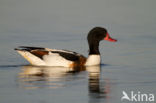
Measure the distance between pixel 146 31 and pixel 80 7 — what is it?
5.93 meters

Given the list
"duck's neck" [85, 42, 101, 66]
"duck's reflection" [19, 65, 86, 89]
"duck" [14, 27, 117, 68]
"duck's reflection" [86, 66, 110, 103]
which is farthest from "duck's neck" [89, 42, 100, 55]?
"duck's reflection" [86, 66, 110, 103]

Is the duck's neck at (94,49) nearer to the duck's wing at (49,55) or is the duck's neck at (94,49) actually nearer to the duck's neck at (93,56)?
the duck's neck at (93,56)

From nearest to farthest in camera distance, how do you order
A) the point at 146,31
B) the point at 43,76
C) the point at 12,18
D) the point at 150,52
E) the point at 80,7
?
the point at 43,76 → the point at 150,52 → the point at 146,31 → the point at 12,18 → the point at 80,7

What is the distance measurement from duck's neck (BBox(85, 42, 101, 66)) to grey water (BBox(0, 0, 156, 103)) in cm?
21

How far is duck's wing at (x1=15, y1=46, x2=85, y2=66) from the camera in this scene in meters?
16.8

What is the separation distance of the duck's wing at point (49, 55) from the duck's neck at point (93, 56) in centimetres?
24

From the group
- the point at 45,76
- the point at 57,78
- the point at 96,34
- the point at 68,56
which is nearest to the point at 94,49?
the point at 96,34

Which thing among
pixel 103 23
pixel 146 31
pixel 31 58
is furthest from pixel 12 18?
pixel 31 58

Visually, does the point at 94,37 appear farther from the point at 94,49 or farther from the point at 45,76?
the point at 45,76

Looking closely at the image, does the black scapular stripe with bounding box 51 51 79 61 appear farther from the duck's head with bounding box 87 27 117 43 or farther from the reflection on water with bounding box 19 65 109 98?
the duck's head with bounding box 87 27 117 43

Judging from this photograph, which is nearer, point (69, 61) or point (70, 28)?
point (69, 61)

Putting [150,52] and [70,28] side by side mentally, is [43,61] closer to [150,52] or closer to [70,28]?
[150,52]

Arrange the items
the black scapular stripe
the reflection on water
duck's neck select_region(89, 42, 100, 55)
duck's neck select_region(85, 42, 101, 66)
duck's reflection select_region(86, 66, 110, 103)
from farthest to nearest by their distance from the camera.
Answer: duck's neck select_region(89, 42, 100, 55), duck's neck select_region(85, 42, 101, 66), the black scapular stripe, the reflection on water, duck's reflection select_region(86, 66, 110, 103)

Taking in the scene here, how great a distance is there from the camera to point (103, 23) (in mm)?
22891
